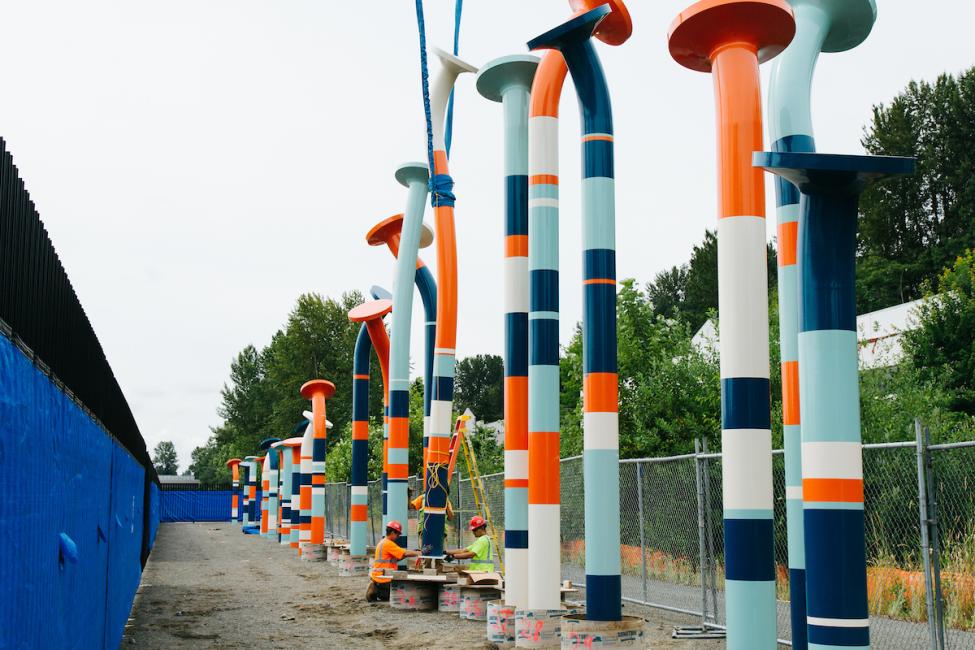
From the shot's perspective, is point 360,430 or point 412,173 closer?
point 412,173

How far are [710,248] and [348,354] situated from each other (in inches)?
935

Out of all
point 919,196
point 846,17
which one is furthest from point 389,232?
point 919,196

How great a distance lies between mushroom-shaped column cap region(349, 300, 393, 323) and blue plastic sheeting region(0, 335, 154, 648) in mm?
10507

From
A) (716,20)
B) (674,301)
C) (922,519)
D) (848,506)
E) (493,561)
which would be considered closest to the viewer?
(848,506)

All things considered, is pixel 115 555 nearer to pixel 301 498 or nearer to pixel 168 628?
pixel 168 628

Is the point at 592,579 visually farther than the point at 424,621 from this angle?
No

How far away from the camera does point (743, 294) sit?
6324 mm

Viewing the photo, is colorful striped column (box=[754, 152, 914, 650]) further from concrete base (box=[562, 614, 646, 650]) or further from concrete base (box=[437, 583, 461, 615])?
concrete base (box=[437, 583, 461, 615])

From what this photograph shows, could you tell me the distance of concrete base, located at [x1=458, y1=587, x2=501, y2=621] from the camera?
482 inches

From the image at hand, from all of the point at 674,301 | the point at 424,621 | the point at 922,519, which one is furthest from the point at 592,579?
the point at 674,301

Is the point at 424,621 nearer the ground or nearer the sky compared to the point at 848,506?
nearer the ground

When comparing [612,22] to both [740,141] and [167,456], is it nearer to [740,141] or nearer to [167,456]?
[740,141]

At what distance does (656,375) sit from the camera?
2100 centimetres

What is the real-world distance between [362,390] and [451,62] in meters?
8.32
